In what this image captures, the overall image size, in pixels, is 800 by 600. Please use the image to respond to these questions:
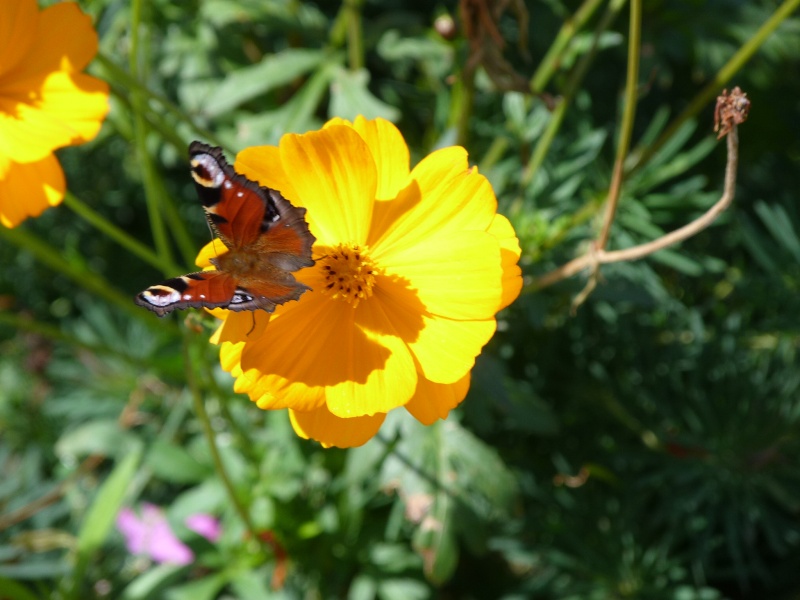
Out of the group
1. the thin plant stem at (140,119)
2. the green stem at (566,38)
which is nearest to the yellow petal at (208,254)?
the thin plant stem at (140,119)

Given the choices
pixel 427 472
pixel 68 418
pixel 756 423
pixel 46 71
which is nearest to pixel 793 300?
pixel 756 423

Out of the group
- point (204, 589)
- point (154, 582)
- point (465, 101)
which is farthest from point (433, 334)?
point (154, 582)

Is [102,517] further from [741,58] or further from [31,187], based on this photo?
[741,58]

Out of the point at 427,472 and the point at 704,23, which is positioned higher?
the point at 704,23

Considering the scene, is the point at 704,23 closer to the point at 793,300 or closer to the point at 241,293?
the point at 793,300

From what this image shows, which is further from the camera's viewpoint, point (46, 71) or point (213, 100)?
point (213, 100)

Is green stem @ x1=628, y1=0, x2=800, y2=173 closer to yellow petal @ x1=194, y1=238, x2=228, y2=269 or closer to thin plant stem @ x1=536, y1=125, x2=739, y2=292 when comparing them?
thin plant stem @ x1=536, y1=125, x2=739, y2=292

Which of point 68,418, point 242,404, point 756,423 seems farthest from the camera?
point 68,418
